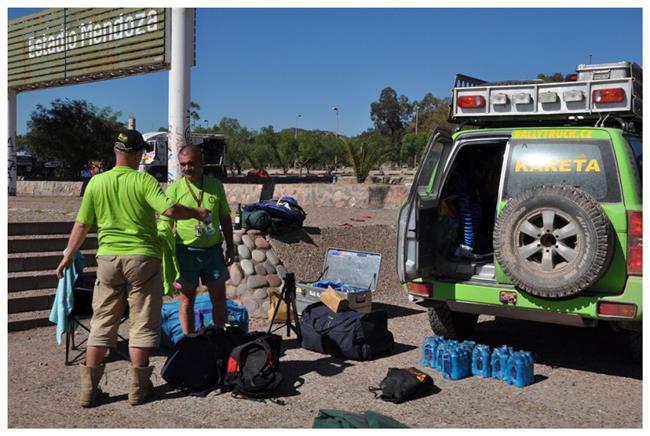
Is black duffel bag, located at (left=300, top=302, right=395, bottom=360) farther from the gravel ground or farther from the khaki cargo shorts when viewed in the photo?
the khaki cargo shorts

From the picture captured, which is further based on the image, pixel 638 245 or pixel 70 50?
pixel 70 50

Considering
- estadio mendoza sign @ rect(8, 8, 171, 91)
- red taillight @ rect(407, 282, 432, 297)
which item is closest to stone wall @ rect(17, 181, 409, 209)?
estadio mendoza sign @ rect(8, 8, 171, 91)

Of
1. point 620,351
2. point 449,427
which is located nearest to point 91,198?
point 449,427

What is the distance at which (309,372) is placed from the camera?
18.1 ft

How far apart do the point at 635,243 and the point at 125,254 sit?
3530 millimetres

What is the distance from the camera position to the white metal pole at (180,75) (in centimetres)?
1341

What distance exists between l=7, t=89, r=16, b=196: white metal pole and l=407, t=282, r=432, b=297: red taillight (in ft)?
57.3

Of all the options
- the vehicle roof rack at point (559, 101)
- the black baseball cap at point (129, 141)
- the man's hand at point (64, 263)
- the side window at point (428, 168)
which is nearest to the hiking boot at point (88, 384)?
the man's hand at point (64, 263)

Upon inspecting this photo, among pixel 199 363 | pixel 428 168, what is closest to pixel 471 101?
pixel 428 168

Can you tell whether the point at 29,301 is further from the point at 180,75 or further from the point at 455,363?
the point at 180,75

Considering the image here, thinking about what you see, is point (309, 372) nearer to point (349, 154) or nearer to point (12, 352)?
point (12, 352)

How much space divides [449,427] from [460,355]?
3.71ft

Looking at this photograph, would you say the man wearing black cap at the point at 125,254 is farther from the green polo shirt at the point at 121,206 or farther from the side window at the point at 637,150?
the side window at the point at 637,150

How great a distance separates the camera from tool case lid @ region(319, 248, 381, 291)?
7461 mm
